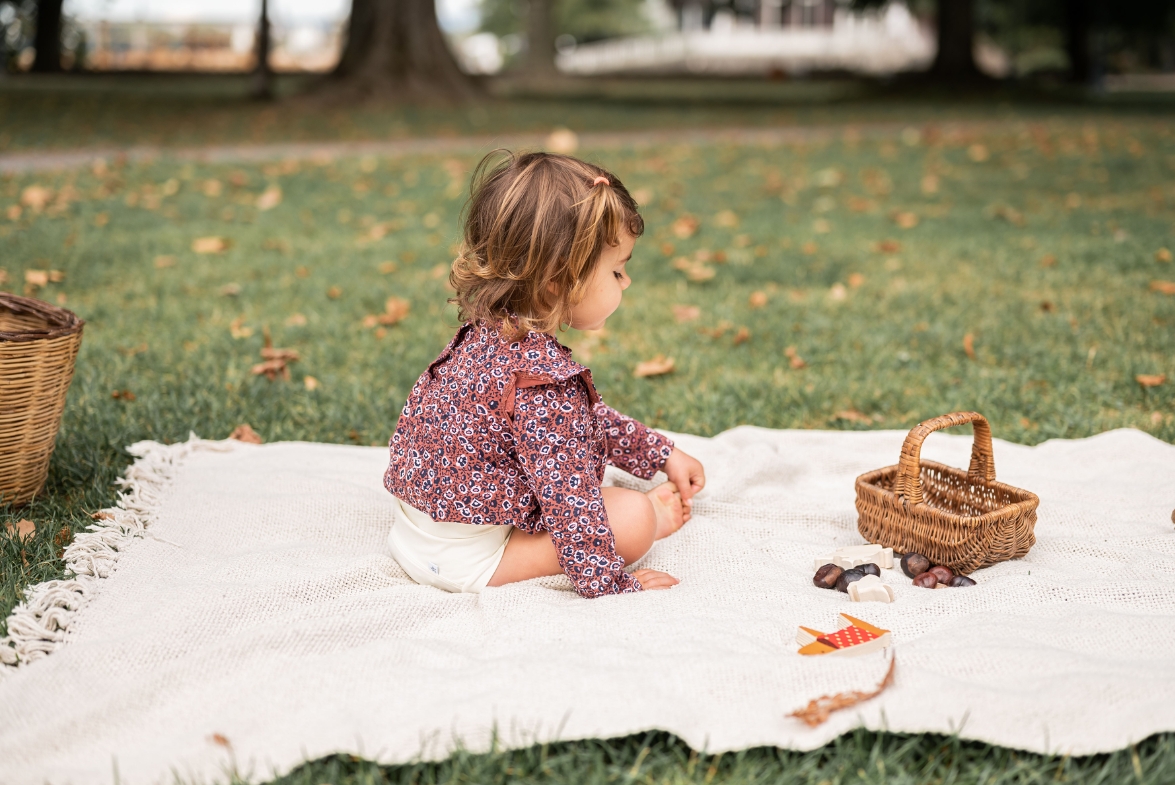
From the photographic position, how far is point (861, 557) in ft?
9.18

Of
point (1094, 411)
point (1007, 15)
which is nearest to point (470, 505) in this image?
point (1094, 411)

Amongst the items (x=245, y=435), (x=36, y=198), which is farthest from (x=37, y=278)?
(x=36, y=198)

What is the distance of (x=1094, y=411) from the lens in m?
3.99

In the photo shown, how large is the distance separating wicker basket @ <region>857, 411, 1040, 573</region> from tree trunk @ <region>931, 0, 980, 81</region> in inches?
823

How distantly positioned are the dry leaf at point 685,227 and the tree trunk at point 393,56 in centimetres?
1002

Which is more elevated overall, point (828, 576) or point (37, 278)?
point (37, 278)

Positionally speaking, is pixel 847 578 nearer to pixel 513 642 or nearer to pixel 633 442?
pixel 633 442

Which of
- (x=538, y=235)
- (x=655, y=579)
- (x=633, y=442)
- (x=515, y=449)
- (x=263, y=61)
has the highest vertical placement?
(x=263, y=61)

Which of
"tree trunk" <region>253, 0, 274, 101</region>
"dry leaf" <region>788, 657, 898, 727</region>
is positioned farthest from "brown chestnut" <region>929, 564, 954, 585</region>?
"tree trunk" <region>253, 0, 274, 101</region>

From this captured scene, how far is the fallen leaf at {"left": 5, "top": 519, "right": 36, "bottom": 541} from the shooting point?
9.45 feet

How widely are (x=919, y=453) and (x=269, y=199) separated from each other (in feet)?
21.5

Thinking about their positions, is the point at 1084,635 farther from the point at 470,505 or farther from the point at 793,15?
the point at 793,15

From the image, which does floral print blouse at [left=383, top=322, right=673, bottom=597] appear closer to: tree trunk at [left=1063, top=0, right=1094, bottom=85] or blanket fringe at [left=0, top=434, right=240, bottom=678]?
blanket fringe at [left=0, top=434, right=240, bottom=678]

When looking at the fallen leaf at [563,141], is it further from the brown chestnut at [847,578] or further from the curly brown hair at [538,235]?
the brown chestnut at [847,578]
